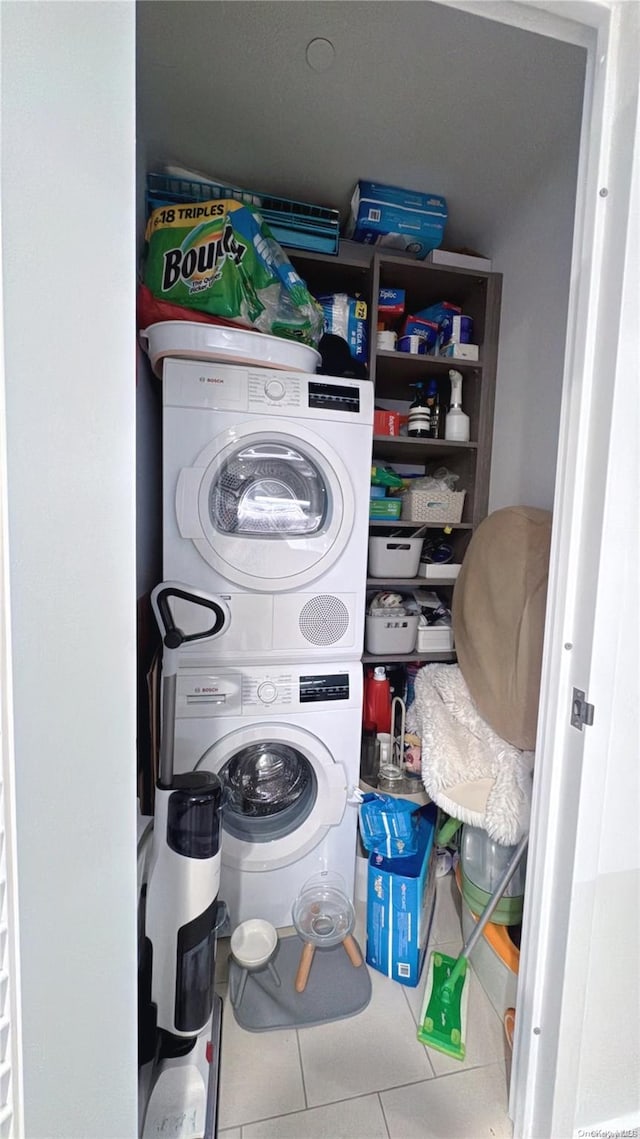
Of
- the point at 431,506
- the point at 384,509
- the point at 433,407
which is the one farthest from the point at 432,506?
the point at 433,407

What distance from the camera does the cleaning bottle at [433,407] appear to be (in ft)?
5.35

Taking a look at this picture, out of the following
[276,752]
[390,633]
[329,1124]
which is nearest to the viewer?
[329,1124]

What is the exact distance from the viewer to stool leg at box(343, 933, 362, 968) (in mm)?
1164

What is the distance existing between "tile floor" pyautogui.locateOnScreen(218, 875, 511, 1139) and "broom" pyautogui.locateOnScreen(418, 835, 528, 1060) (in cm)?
3

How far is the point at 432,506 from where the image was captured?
1.53m

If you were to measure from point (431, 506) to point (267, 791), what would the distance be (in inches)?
44.7

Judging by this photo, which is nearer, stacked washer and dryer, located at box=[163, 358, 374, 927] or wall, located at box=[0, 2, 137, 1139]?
wall, located at box=[0, 2, 137, 1139]

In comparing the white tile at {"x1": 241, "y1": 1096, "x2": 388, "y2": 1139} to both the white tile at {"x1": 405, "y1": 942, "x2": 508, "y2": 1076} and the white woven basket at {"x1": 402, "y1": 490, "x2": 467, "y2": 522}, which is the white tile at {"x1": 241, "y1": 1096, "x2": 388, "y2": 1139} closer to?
the white tile at {"x1": 405, "y1": 942, "x2": 508, "y2": 1076}

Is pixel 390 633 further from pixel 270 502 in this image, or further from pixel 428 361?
pixel 428 361

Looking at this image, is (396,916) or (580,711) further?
(396,916)

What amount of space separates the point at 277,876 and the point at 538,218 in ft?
7.40

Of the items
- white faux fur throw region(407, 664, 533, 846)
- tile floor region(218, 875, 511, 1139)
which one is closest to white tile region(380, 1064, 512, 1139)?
tile floor region(218, 875, 511, 1139)

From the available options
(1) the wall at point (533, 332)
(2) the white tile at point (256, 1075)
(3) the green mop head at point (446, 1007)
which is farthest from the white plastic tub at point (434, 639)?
(2) the white tile at point (256, 1075)

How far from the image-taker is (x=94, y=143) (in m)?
0.41
